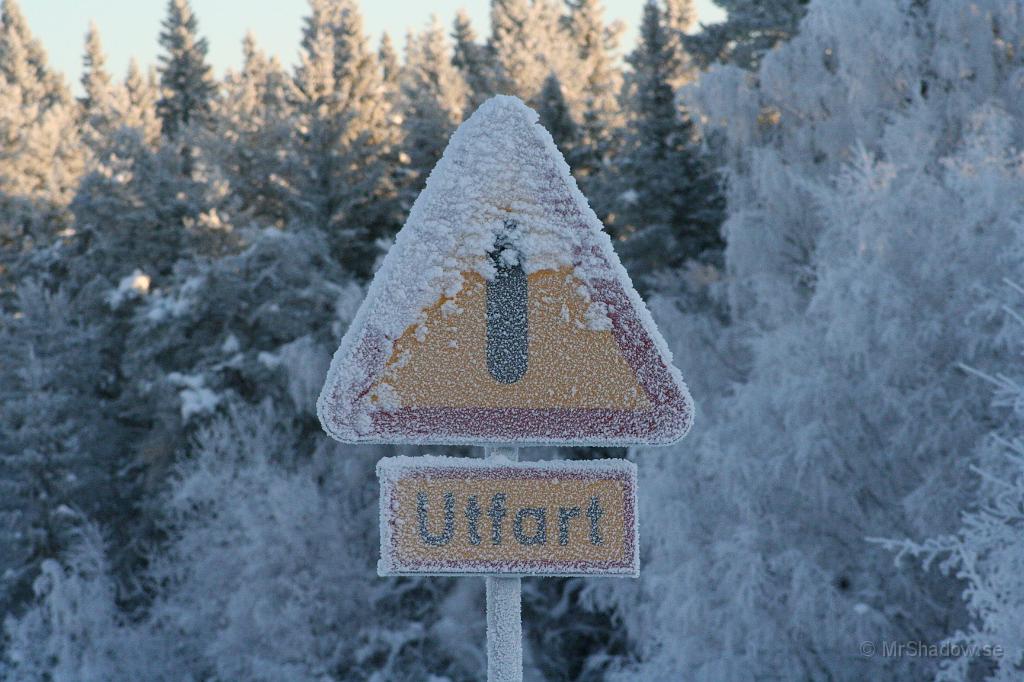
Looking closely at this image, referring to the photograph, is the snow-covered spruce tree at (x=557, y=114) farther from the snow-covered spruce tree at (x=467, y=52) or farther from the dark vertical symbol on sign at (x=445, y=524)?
the dark vertical symbol on sign at (x=445, y=524)

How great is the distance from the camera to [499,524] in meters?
2.61

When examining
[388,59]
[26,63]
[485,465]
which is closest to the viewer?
[485,465]

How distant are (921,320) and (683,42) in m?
13.0

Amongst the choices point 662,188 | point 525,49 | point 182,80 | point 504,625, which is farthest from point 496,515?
point 182,80

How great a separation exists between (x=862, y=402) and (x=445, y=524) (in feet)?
34.5

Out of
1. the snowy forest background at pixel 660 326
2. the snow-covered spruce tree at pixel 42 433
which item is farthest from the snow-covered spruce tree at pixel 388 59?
the snow-covered spruce tree at pixel 42 433

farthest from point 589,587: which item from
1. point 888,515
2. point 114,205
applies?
point 114,205

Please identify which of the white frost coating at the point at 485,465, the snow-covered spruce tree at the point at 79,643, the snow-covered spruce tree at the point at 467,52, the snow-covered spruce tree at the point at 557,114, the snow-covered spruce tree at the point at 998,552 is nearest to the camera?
the white frost coating at the point at 485,465

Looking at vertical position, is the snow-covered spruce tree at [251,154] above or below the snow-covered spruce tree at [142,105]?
below

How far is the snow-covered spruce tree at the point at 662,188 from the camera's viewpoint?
65.4 feet

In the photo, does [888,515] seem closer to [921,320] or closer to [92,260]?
[921,320]

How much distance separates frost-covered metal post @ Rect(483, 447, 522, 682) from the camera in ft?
8.72

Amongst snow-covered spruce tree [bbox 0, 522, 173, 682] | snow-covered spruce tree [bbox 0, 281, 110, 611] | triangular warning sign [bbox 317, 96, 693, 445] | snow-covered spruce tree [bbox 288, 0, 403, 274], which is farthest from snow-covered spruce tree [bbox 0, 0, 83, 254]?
triangular warning sign [bbox 317, 96, 693, 445]

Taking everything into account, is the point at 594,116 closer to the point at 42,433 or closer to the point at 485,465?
the point at 42,433
